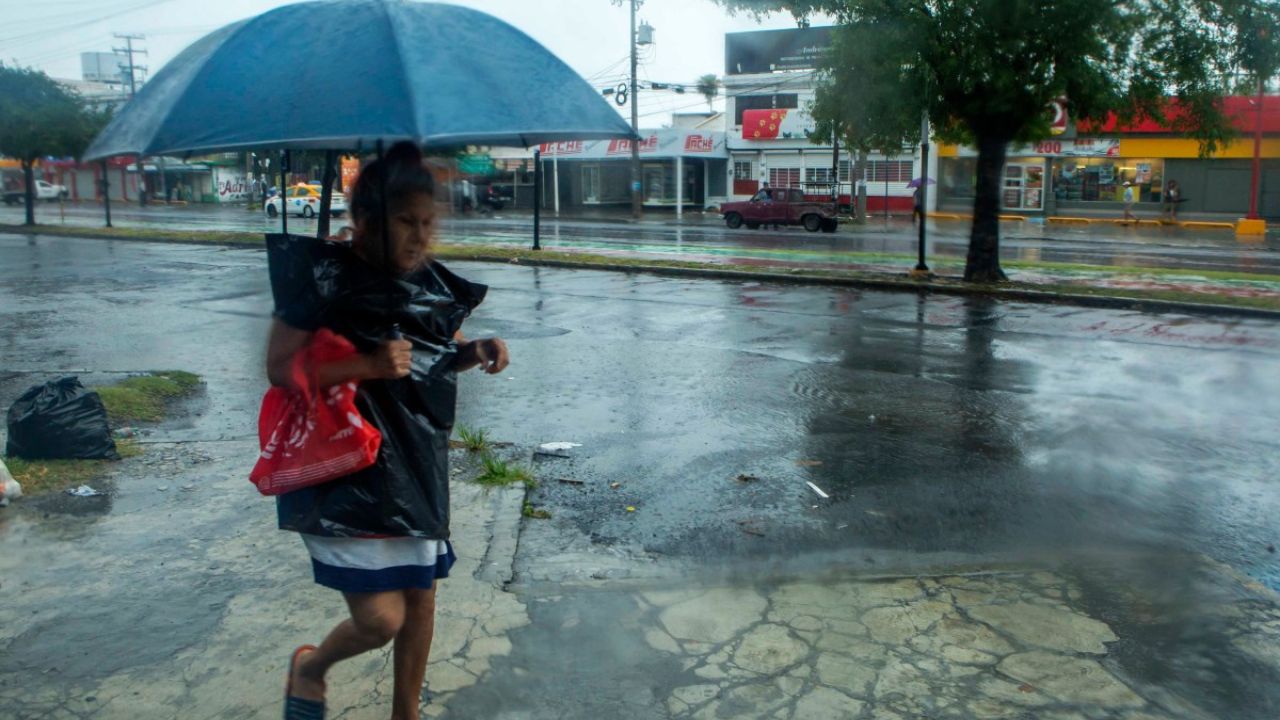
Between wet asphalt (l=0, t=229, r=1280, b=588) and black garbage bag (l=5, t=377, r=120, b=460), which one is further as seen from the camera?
black garbage bag (l=5, t=377, r=120, b=460)

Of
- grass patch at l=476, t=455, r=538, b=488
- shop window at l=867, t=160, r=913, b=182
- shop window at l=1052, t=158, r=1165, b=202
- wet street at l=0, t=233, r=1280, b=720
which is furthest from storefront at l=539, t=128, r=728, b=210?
grass patch at l=476, t=455, r=538, b=488

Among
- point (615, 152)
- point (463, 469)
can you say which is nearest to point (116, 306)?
point (463, 469)

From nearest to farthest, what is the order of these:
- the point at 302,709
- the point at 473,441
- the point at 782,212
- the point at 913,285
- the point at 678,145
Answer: the point at 302,709 → the point at 473,441 → the point at 913,285 → the point at 782,212 → the point at 678,145

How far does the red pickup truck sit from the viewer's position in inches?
1384

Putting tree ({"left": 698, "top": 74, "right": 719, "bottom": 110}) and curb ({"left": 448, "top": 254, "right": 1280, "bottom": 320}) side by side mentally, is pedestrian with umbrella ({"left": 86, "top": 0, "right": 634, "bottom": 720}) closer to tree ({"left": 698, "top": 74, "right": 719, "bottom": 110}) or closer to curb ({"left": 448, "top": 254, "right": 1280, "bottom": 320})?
curb ({"left": 448, "top": 254, "right": 1280, "bottom": 320})

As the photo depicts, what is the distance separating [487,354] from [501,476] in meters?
2.97

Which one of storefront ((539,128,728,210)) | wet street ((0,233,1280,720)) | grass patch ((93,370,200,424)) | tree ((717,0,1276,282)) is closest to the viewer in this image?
wet street ((0,233,1280,720))

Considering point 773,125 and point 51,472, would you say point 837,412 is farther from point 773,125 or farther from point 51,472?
point 773,125

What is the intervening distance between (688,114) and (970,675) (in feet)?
217

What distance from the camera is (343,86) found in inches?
111

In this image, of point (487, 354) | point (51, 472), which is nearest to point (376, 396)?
point (487, 354)

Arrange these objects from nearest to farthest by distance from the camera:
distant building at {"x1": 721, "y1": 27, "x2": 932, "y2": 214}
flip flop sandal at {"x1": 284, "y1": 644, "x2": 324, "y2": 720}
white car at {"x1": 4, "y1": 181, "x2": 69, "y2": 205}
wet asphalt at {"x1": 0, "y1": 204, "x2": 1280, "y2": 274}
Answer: flip flop sandal at {"x1": 284, "y1": 644, "x2": 324, "y2": 720}, wet asphalt at {"x1": 0, "y1": 204, "x2": 1280, "y2": 274}, distant building at {"x1": 721, "y1": 27, "x2": 932, "y2": 214}, white car at {"x1": 4, "y1": 181, "x2": 69, "y2": 205}

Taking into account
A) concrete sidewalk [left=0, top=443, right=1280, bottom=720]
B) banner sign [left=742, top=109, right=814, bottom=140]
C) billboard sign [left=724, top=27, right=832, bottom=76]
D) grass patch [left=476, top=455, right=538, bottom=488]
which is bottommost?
concrete sidewalk [left=0, top=443, right=1280, bottom=720]

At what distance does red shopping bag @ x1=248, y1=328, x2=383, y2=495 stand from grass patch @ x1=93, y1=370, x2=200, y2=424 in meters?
5.45
